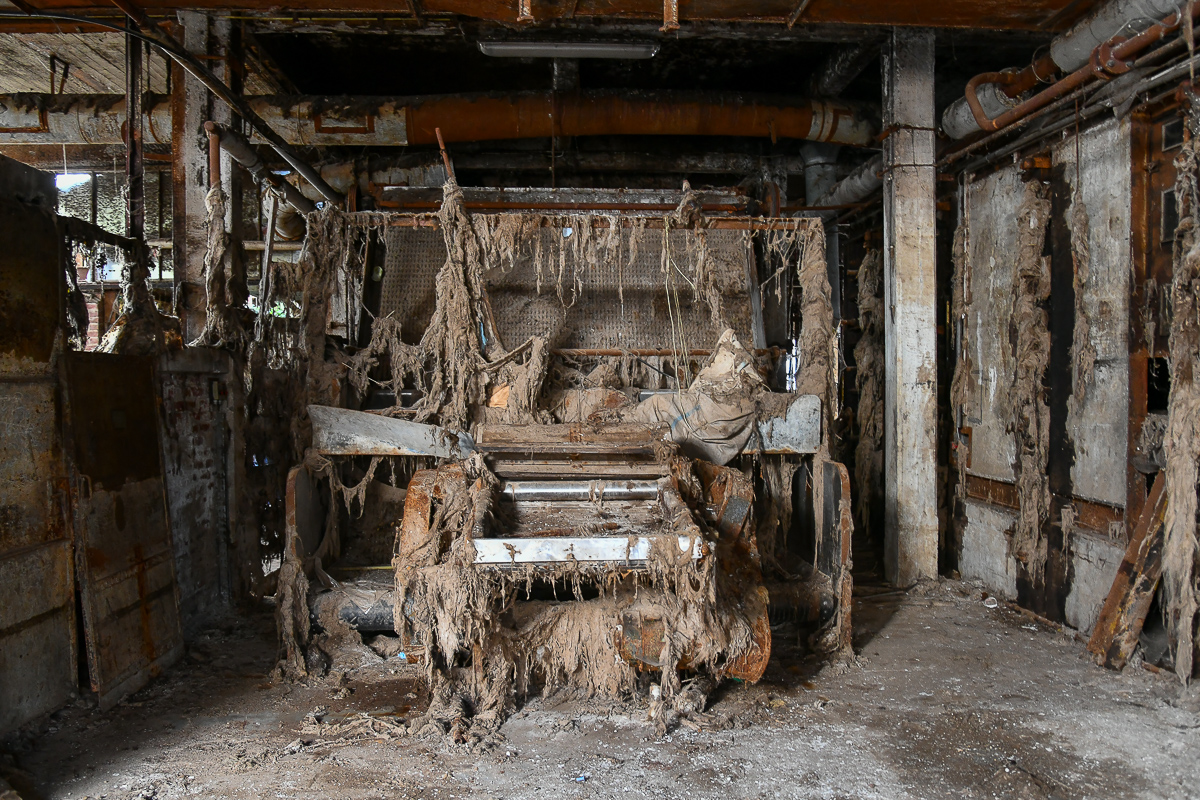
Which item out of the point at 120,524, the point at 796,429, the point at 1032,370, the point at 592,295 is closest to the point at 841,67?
the point at 592,295

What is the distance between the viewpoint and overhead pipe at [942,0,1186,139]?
3.61m

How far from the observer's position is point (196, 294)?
15.3 feet

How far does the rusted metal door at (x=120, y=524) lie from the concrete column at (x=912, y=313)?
496 cm

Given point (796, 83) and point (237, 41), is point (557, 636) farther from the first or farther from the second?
point (796, 83)

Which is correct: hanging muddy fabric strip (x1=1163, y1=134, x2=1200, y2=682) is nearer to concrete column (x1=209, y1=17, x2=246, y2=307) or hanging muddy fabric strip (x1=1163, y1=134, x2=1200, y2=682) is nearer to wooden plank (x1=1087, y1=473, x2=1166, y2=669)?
wooden plank (x1=1087, y1=473, x2=1166, y2=669)

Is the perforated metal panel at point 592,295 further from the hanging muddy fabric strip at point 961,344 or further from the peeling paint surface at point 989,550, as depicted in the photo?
the peeling paint surface at point 989,550

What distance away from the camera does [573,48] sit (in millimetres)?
5133

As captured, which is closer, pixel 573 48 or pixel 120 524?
pixel 120 524

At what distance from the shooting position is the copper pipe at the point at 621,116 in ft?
20.7

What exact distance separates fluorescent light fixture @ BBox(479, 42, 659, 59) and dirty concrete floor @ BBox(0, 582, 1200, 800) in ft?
14.6

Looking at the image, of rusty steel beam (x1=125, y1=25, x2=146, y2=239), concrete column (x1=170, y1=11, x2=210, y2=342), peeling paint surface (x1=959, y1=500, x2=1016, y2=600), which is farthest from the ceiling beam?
rusty steel beam (x1=125, y1=25, x2=146, y2=239)

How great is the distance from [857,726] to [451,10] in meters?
5.09

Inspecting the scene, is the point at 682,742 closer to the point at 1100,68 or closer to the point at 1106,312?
the point at 1106,312

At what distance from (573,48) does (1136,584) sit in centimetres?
505
